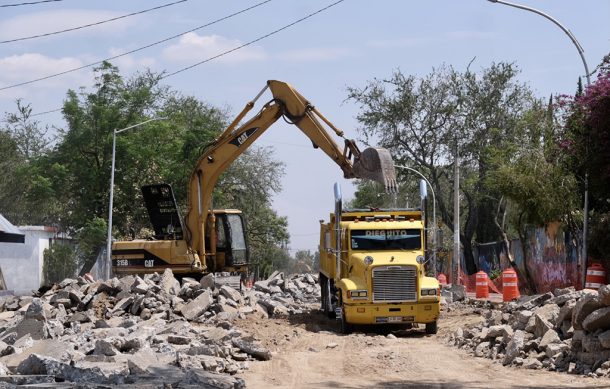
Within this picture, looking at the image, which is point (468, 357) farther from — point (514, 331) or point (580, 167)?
point (580, 167)

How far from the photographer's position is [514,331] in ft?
59.5

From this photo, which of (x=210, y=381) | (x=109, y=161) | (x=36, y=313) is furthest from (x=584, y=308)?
(x=109, y=161)

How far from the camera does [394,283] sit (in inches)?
869

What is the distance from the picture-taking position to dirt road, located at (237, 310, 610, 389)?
47.7ft

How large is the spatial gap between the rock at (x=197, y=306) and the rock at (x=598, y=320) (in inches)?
418

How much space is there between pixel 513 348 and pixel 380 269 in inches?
227

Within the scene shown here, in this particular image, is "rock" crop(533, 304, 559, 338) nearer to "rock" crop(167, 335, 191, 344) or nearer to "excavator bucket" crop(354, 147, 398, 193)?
"excavator bucket" crop(354, 147, 398, 193)

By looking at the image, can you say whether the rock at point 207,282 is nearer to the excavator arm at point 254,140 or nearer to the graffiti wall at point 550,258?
the excavator arm at point 254,140

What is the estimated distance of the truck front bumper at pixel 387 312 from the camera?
22.0m

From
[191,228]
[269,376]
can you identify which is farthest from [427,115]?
[269,376]

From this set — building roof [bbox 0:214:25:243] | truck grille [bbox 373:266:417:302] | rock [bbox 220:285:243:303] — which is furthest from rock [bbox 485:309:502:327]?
building roof [bbox 0:214:25:243]

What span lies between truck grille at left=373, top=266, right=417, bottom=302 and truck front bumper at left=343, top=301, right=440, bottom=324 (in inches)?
6.1

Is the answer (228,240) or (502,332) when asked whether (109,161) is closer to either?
(228,240)

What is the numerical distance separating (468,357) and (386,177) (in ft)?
20.8
